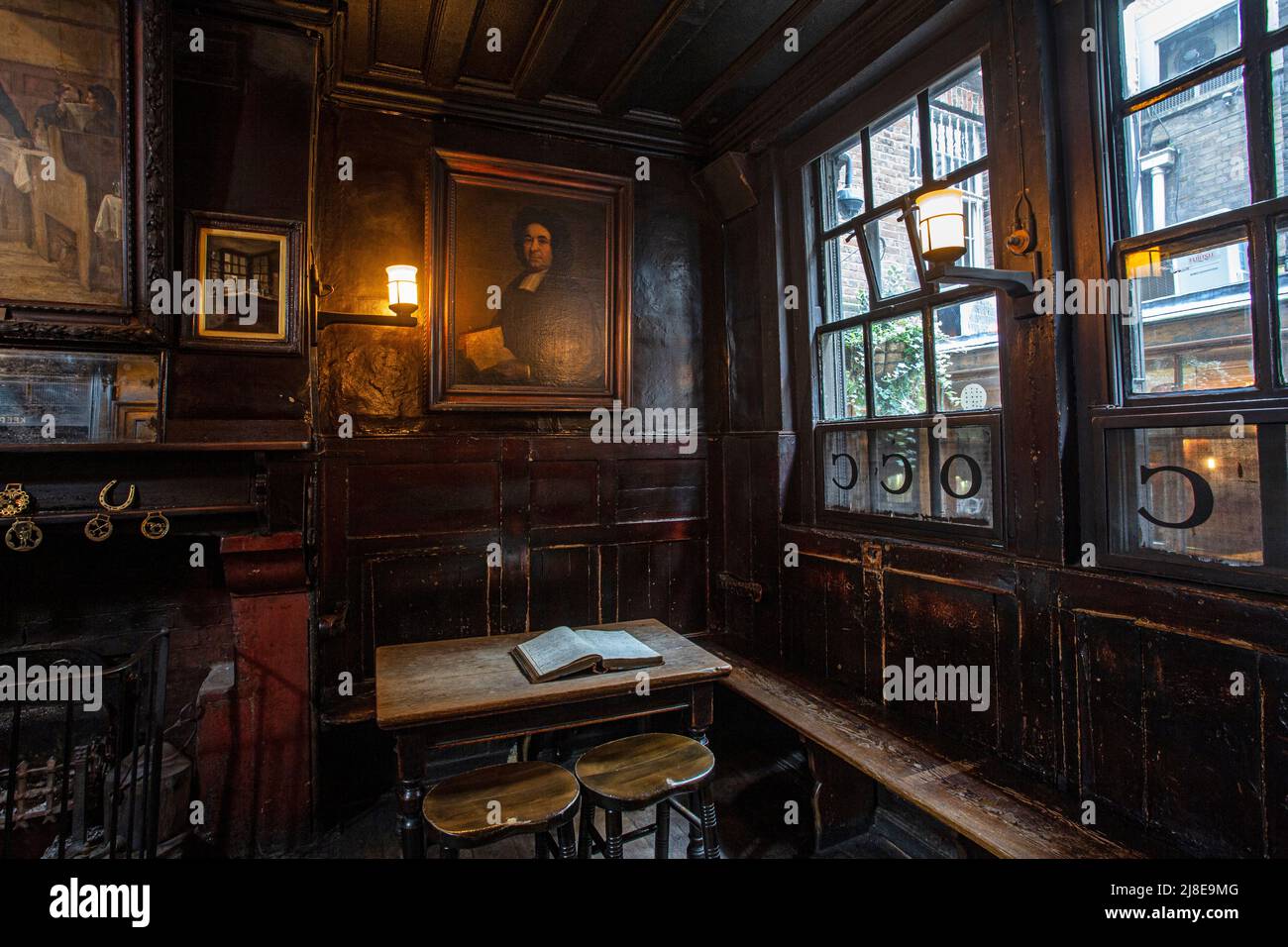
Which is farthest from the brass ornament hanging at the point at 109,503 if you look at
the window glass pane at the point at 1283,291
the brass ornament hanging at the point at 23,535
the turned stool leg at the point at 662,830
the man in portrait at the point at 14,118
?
the window glass pane at the point at 1283,291

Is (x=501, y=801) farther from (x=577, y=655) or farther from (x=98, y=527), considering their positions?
(x=98, y=527)

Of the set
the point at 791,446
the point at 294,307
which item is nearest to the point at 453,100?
the point at 294,307

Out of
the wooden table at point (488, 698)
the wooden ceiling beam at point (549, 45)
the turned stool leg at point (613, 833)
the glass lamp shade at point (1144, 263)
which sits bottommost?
the turned stool leg at point (613, 833)

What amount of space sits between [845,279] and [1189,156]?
1.46 metres

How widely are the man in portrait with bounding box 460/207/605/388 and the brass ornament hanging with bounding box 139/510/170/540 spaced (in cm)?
145

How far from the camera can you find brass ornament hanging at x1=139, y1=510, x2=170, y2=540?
2492 mm

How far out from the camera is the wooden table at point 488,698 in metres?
1.92

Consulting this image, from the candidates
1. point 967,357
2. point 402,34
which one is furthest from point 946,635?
point 402,34

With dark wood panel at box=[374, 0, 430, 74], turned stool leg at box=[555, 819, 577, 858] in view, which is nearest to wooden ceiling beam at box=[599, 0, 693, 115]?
dark wood panel at box=[374, 0, 430, 74]

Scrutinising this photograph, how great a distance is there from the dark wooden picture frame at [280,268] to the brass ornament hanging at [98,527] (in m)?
0.73

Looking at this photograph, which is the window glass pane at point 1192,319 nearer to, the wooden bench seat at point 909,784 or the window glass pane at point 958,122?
the window glass pane at point 958,122

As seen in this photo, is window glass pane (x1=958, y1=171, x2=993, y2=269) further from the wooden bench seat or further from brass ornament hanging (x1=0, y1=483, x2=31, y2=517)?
brass ornament hanging (x1=0, y1=483, x2=31, y2=517)

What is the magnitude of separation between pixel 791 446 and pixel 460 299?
190 centimetres
